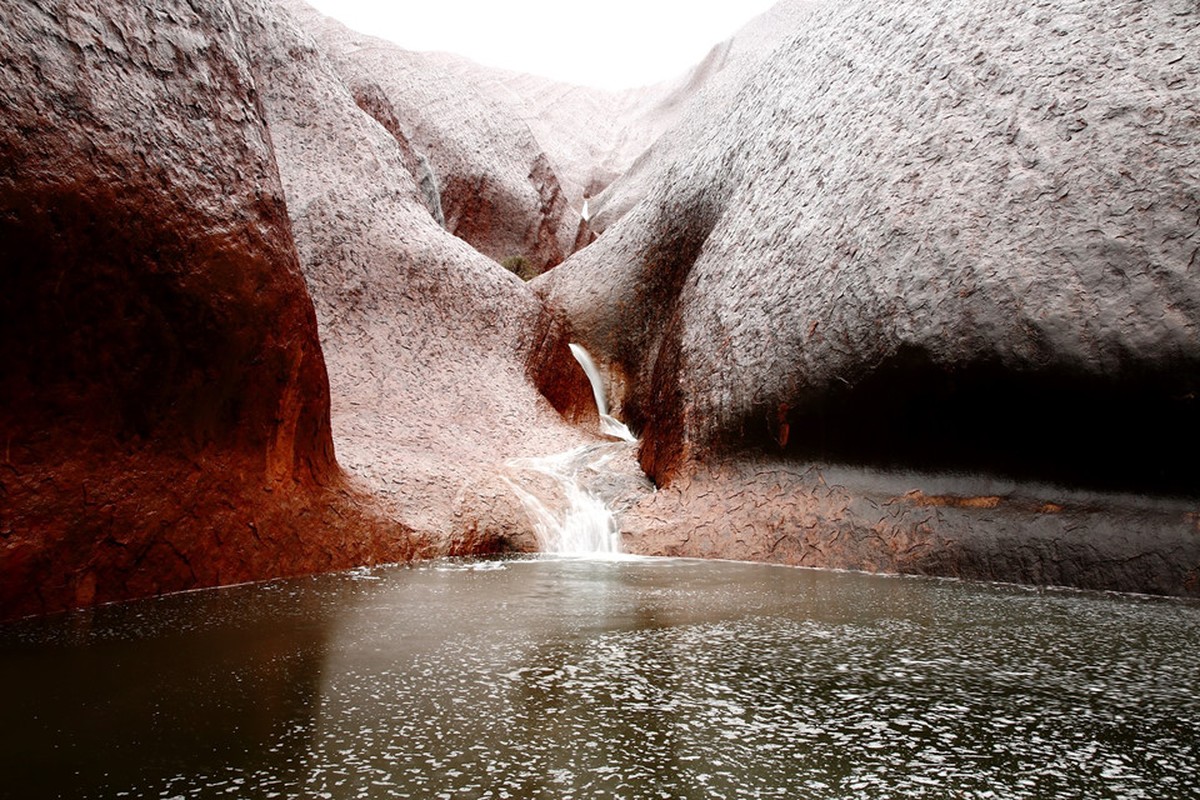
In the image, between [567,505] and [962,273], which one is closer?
[962,273]

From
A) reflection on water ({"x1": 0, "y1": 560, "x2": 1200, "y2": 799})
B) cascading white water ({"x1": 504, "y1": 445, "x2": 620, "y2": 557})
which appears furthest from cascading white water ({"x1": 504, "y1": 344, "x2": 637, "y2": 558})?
reflection on water ({"x1": 0, "y1": 560, "x2": 1200, "y2": 799})

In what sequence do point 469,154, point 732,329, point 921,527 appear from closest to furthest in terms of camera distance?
point 921,527 < point 732,329 < point 469,154

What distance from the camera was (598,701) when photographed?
2609 mm

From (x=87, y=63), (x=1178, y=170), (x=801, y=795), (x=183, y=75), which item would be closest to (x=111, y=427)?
(x=87, y=63)

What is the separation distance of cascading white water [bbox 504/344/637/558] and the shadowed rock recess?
0.23 metres

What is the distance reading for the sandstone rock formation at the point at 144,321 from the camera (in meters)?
3.88

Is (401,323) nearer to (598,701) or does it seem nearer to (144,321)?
(144,321)

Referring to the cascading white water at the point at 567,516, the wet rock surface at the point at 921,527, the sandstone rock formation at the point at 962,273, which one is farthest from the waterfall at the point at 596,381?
the wet rock surface at the point at 921,527

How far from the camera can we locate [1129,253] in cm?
546

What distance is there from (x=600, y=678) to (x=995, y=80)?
636 centimetres

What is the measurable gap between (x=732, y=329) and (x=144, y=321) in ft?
18.5

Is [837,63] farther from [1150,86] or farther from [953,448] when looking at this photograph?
[953,448]

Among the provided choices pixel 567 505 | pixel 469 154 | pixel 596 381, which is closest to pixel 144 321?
pixel 567 505

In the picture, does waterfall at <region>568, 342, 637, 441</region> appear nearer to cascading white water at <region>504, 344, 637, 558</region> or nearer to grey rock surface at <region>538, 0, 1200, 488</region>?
cascading white water at <region>504, 344, 637, 558</region>
